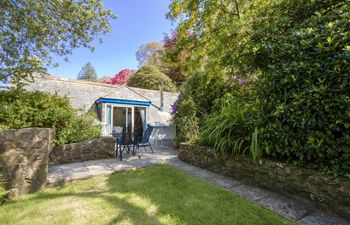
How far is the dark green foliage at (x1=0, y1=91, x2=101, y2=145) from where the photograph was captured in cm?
520

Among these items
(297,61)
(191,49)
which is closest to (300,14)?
(297,61)

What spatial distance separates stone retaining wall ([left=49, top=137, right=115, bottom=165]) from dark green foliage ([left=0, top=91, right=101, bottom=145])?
0.32m

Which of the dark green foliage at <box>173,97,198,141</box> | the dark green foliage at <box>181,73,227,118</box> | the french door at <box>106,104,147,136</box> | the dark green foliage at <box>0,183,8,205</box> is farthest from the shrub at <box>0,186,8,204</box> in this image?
the french door at <box>106,104,147,136</box>

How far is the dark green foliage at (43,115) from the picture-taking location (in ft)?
17.0

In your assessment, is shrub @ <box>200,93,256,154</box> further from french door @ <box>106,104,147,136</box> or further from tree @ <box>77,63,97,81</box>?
tree @ <box>77,63,97,81</box>

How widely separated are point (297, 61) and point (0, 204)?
6.20 m

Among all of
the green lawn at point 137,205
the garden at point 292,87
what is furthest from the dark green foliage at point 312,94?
the green lawn at point 137,205

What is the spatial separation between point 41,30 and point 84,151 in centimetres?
446

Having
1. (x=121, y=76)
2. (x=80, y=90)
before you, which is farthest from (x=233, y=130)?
(x=121, y=76)

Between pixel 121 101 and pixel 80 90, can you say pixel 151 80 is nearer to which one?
pixel 121 101

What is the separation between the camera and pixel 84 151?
20.0 ft

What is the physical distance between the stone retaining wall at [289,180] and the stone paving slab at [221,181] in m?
0.13

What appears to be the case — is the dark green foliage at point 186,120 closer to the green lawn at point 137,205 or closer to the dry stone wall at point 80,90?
the green lawn at point 137,205

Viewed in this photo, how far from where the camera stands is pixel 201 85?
328 inches
